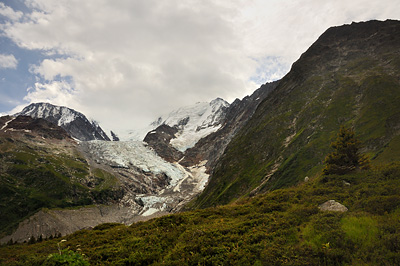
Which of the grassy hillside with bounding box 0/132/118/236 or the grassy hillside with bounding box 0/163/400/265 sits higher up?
the grassy hillside with bounding box 0/132/118/236

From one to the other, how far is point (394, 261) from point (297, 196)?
40.1ft

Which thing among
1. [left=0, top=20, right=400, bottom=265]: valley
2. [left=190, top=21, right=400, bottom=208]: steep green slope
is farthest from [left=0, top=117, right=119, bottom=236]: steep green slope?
[left=190, top=21, right=400, bottom=208]: steep green slope

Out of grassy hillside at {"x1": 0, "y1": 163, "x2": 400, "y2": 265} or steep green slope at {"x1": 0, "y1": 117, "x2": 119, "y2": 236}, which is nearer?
A: grassy hillside at {"x1": 0, "y1": 163, "x2": 400, "y2": 265}

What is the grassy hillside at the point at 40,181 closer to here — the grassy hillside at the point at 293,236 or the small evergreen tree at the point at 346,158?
the grassy hillside at the point at 293,236

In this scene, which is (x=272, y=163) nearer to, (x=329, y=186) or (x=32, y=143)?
(x=329, y=186)

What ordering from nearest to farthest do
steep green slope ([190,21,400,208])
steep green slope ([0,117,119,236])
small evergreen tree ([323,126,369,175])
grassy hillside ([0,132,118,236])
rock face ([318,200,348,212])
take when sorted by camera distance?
1. rock face ([318,200,348,212])
2. small evergreen tree ([323,126,369,175])
3. steep green slope ([190,21,400,208])
4. grassy hillside ([0,132,118,236])
5. steep green slope ([0,117,119,236])

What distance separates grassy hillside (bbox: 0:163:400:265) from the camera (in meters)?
10.3

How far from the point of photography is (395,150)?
28.4 metres

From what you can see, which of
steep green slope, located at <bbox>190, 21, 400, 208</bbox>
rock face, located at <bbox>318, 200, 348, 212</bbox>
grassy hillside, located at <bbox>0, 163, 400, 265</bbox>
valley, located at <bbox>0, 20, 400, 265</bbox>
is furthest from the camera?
steep green slope, located at <bbox>190, 21, 400, 208</bbox>

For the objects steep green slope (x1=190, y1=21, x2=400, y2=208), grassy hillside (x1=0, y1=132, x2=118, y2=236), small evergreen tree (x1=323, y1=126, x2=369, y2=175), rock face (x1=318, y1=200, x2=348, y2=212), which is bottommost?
rock face (x1=318, y1=200, x2=348, y2=212)

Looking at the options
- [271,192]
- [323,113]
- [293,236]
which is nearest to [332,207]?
[293,236]

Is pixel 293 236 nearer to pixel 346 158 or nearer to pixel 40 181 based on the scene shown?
pixel 346 158

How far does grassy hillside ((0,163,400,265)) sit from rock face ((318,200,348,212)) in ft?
1.84

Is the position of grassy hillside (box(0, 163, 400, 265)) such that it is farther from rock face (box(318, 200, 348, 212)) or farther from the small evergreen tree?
the small evergreen tree
